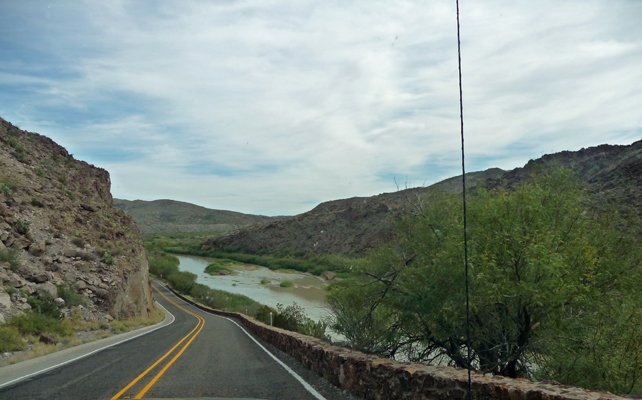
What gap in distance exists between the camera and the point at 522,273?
9070 millimetres

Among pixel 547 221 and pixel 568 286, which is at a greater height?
pixel 547 221

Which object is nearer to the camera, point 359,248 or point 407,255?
point 407,255

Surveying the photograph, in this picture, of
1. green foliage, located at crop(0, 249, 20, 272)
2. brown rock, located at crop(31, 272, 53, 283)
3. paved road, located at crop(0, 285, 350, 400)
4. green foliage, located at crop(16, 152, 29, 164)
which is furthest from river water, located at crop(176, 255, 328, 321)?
paved road, located at crop(0, 285, 350, 400)

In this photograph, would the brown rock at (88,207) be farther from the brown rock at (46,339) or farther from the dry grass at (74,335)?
the brown rock at (46,339)

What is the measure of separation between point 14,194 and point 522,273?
3013cm

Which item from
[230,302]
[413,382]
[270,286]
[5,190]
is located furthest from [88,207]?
[270,286]

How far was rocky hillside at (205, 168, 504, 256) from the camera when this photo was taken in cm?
10969

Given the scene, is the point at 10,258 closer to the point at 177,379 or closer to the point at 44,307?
the point at 44,307

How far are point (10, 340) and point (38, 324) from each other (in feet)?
10.2

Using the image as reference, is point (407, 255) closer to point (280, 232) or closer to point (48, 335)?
point (48, 335)

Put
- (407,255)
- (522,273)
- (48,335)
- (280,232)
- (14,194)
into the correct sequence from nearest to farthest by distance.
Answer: (522,273) < (407,255) < (48,335) < (14,194) < (280,232)

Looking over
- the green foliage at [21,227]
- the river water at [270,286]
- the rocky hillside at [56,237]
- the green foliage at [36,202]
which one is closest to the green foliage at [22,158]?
the rocky hillside at [56,237]

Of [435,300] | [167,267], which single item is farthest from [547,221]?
[167,267]

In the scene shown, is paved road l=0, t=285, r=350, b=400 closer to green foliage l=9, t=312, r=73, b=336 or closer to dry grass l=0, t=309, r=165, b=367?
dry grass l=0, t=309, r=165, b=367
